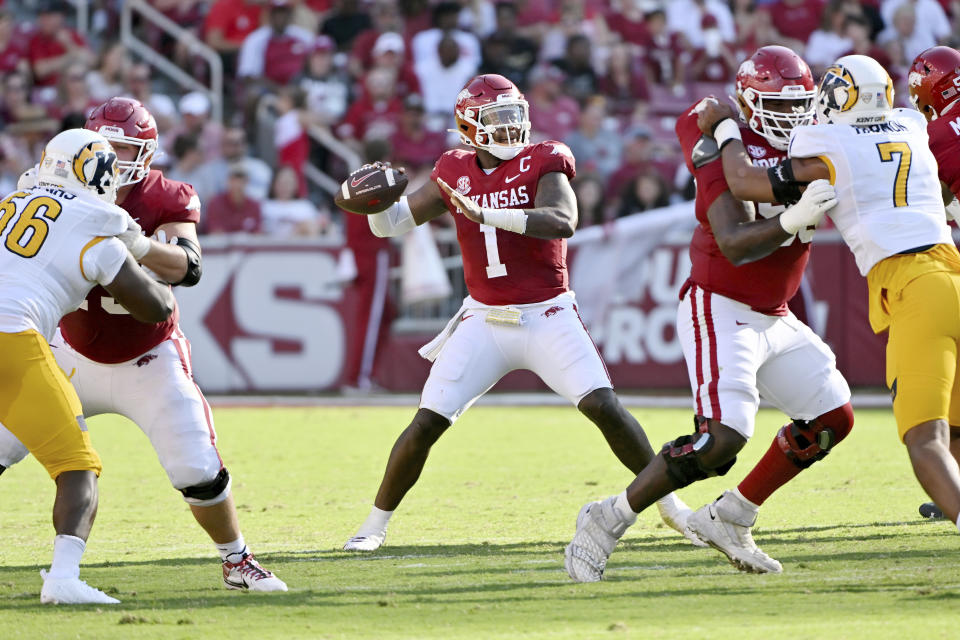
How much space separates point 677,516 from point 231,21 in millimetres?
12142

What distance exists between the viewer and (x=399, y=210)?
22.0 ft

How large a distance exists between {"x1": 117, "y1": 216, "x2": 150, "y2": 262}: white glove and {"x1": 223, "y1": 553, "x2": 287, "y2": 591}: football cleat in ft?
3.96

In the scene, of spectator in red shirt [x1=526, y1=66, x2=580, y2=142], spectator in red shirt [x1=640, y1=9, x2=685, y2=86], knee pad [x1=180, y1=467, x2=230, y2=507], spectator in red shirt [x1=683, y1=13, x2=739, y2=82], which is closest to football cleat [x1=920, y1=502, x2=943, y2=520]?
knee pad [x1=180, y1=467, x2=230, y2=507]

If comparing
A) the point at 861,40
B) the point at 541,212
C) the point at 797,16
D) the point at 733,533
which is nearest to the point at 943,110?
the point at 541,212

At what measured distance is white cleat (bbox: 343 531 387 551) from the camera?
6172 millimetres

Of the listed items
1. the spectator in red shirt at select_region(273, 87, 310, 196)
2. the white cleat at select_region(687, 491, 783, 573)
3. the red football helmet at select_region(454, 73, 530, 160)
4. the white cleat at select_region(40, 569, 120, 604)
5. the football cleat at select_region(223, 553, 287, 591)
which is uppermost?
the red football helmet at select_region(454, 73, 530, 160)

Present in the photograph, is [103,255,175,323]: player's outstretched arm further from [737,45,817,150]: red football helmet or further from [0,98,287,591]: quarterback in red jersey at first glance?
[737,45,817,150]: red football helmet

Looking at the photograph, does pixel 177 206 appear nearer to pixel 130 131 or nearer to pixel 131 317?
pixel 130 131

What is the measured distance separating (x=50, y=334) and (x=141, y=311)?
1.11 ft

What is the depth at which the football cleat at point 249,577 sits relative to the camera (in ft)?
17.1

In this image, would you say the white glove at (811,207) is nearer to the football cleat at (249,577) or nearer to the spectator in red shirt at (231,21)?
the football cleat at (249,577)

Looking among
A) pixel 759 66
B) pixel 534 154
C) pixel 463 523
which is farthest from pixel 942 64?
pixel 463 523

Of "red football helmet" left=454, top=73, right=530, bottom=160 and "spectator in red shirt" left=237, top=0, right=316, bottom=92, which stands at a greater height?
"red football helmet" left=454, top=73, right=530, bottom=160

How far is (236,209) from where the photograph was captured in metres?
14.5
